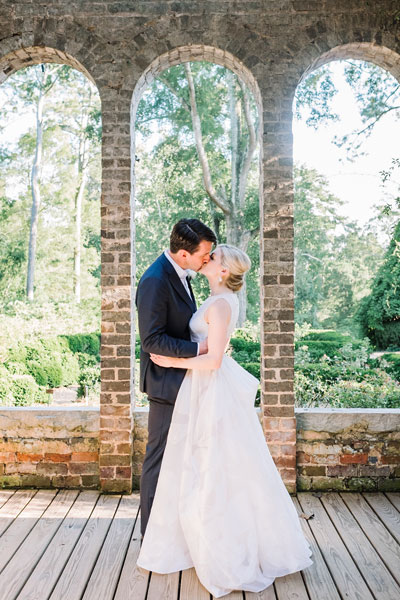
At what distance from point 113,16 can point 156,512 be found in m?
3.52

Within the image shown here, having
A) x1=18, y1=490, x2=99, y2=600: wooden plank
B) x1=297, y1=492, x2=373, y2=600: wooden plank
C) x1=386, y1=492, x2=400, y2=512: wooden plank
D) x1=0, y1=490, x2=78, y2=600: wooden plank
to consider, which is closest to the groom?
x1=18, y1=490, x2=99, y2=600: wooden plank

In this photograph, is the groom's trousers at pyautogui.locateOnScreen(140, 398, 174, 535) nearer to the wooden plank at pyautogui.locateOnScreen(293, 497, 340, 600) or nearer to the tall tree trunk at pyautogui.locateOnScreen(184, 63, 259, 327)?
the wooden plank at pyautogui.locateOnScreen(293, 497, 340, 600)

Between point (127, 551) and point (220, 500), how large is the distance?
29.1 inches

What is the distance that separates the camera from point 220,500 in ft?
8.21

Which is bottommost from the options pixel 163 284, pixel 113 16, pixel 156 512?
pixel 156 512

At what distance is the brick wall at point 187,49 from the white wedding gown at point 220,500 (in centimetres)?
116

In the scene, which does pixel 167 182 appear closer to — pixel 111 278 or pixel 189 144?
pixel 189 144

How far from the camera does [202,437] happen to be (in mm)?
2609

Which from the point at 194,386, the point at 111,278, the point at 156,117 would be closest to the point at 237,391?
the point at 194,386

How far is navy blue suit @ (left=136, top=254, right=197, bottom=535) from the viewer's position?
2672mm

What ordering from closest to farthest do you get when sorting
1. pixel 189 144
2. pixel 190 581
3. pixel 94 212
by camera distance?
pixel 190 581
pixel 189 144
pixel 94 212

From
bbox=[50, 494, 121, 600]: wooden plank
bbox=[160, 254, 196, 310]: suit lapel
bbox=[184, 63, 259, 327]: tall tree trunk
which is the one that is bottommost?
bbox=[50, 494, 121, 600]: wooden plank

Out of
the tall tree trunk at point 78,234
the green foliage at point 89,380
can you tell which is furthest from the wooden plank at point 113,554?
the tall tree trunk at point 78,234

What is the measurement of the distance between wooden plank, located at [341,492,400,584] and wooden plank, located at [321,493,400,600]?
1.2 inches
